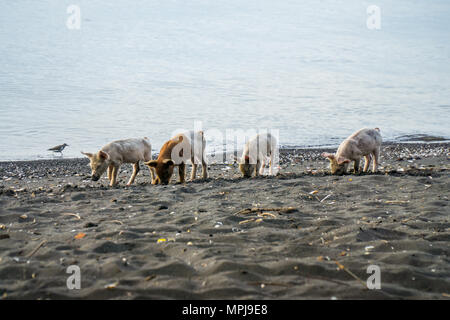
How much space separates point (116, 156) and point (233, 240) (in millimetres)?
6953

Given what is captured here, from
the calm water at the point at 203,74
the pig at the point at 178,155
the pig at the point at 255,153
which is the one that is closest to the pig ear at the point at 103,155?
the pig at the point at 178,155

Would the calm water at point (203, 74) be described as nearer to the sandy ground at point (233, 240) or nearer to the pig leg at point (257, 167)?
the pig leg at point (257, 167)

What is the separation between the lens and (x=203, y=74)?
153 feet

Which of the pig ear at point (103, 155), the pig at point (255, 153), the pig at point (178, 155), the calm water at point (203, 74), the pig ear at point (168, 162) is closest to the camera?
the pig ear at point (168, 162)

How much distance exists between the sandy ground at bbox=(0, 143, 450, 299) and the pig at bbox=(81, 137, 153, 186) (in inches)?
80.5

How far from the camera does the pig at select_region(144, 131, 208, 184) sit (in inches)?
450

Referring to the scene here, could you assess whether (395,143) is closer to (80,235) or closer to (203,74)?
(80,235)

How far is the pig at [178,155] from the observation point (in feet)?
37.5

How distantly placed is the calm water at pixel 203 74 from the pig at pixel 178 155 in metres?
9.03

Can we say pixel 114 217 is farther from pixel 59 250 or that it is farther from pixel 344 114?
pixel 344 114

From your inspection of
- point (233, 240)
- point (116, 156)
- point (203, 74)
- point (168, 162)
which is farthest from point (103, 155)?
point (203, 74)

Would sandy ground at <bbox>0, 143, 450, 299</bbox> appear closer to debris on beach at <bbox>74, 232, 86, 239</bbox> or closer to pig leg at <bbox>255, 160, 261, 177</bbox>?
debris on beach at <bbox>74, 232, 86, 239</bbox>

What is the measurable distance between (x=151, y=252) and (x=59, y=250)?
116 cm

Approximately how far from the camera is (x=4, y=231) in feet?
22.4
